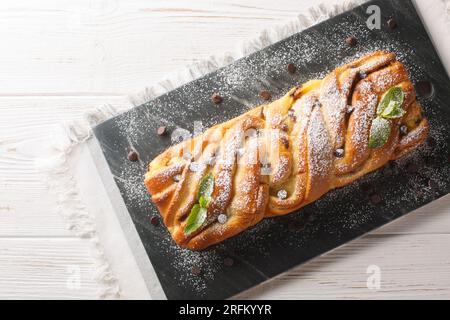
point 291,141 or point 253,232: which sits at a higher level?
point 291,141

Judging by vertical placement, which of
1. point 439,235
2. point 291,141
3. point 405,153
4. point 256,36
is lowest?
point 439,235

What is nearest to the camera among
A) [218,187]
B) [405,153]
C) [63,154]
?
[218,187]

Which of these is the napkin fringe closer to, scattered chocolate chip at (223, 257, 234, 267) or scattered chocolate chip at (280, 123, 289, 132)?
scattered chocolate chip at (280, 123, 289, 132)

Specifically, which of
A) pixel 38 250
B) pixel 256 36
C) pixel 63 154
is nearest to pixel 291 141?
pixel 256 36

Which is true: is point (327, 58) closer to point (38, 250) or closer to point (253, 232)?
point (253, 232)

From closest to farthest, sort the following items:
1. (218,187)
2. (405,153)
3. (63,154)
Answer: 1. (218,187)
2. (405,153)
3. (63,154)

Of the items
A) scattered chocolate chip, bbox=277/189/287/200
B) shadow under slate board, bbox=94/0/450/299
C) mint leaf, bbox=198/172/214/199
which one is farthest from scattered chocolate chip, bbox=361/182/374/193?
mint leaf, bbox=198/172/214/199

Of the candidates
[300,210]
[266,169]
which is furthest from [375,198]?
[266,169]
